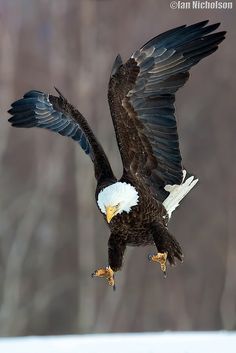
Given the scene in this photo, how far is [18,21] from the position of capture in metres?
15.2

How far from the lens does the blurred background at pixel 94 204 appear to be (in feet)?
46.7

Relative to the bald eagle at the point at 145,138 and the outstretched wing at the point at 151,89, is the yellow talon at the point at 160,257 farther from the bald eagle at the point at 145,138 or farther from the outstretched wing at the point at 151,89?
the outstretched wing at the point at 151,89

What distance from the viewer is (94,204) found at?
48.1ft

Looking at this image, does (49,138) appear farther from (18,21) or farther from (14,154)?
(18,21)

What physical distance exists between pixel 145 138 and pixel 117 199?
1.48 ft

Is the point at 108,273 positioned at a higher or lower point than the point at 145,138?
lower

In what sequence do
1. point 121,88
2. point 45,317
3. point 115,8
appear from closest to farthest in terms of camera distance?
point 121,88 → point 45,317 → point 115,8

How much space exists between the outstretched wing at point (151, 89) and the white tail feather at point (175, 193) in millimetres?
195

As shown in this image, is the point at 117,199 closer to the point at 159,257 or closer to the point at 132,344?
the point at 159,257

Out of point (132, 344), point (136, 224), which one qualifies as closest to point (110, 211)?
point (136, 224)

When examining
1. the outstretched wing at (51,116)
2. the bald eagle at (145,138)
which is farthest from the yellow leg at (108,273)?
the outstretched wing at (51,116)

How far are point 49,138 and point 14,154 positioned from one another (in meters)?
0.48

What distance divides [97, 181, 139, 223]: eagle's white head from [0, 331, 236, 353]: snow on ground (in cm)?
100

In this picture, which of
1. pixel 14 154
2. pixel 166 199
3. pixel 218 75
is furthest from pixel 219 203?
pixel 166 199
